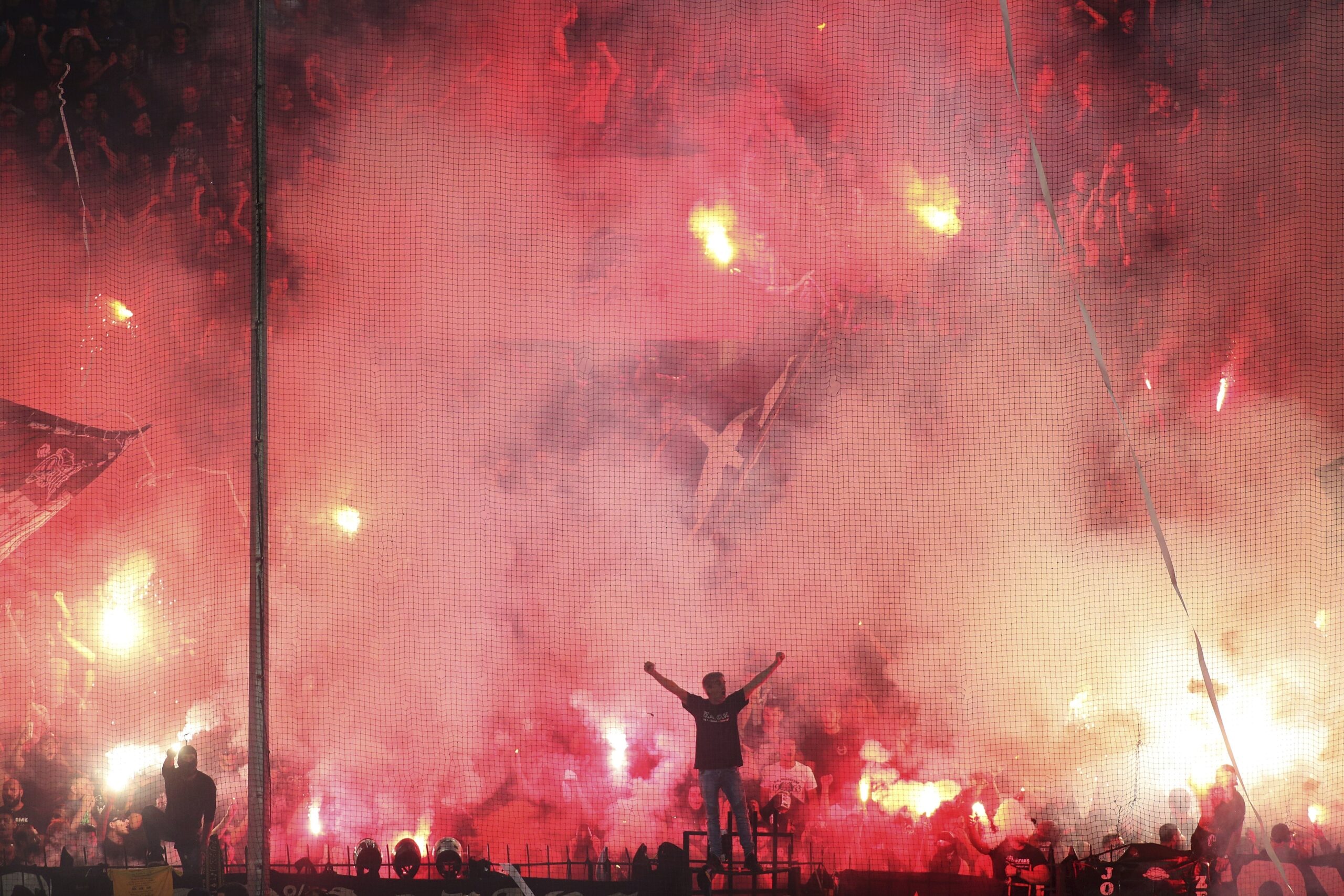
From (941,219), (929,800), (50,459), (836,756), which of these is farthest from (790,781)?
(50,459)

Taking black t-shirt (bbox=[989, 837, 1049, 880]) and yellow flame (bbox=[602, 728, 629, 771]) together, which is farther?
yellow flame (bbox=[602, 728, 629, 771])

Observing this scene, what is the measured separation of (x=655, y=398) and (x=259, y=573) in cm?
391

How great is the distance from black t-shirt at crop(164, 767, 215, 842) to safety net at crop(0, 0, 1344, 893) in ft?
4.58

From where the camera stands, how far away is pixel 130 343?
800 cm

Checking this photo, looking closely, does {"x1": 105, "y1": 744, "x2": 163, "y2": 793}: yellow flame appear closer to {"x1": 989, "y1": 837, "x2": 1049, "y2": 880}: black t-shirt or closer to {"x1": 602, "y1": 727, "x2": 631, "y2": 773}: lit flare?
{"x1": 602, "y1": 727, "x2": 631, "y2": 773}: lit flare

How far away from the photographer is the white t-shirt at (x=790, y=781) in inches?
278

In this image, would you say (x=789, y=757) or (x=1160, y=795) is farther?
(x=789, y=757)

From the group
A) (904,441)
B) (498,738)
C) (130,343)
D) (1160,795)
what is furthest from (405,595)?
(1160,795)

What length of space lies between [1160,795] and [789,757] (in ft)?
7.46

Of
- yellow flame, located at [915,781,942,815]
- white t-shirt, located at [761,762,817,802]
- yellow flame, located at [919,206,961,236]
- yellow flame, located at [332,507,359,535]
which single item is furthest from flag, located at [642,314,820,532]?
yellow flame, located at [915,781,942,815]

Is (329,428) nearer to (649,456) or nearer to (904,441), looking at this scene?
(649,456)

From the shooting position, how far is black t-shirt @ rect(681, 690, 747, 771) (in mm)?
5219

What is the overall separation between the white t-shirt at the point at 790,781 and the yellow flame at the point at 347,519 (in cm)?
329

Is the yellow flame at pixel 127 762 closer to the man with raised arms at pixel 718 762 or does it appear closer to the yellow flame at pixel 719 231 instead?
the man with raised arms at pixel 718 762
